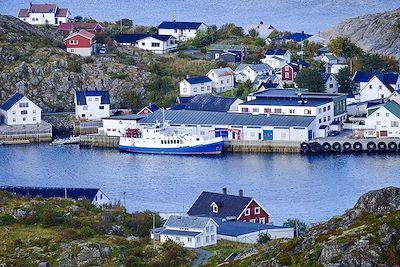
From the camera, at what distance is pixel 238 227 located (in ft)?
85.7

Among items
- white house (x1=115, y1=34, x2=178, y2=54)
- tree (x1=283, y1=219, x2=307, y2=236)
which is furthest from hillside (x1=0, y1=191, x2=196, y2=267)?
white house (x1=115, y1=34, x2=178, y2=54)

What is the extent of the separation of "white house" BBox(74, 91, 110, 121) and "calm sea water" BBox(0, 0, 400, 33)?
98.4 feet

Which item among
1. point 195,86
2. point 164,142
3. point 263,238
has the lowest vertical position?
point 263,238

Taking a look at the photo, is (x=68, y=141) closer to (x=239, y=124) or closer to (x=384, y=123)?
(x=239, y=124)

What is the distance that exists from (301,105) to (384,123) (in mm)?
2601

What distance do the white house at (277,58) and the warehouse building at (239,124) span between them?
868cm

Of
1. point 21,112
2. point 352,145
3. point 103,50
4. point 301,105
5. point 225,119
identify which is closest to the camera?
point 352,145

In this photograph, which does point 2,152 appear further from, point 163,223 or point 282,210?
point 163,223

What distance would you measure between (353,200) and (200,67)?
65.5 ft

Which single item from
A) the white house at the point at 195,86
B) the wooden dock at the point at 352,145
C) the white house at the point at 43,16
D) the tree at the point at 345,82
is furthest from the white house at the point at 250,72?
the white house at the point at 43,16

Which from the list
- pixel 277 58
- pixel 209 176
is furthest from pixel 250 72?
pixel 209 176

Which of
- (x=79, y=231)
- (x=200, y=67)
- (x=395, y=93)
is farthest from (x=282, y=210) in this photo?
(x=200, y=67)

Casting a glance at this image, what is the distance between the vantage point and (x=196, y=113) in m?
43.6

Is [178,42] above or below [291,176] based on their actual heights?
above
